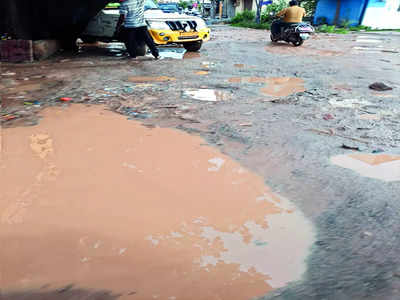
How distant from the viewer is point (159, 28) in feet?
24.6

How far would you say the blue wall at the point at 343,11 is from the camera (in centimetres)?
1983

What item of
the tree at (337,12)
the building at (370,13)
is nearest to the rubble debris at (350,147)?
the building at (370,13)

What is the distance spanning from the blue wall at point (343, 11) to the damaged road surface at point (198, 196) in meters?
19.5

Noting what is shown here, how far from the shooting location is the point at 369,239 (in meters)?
1.59

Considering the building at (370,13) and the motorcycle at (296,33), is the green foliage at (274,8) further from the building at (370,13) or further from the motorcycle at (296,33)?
the motorcycle at (296,33)

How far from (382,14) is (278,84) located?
19337 mm

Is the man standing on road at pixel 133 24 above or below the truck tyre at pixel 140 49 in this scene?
above

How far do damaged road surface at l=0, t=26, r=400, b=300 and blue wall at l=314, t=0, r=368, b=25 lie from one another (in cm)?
1946

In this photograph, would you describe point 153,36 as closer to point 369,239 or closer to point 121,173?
point 121,173

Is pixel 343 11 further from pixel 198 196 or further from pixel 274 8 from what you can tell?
pixel 198 196

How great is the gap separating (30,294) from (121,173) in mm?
1054

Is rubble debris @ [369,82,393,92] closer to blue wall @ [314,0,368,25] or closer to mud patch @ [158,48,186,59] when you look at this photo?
mud patch @ [158,48,186,59]

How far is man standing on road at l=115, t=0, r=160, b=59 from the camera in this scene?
681 cm

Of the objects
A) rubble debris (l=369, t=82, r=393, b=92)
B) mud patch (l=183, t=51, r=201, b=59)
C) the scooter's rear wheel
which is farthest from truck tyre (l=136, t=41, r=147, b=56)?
the scooter's rear wheel
